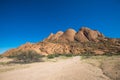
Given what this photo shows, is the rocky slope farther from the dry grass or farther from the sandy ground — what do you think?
the sandy ground

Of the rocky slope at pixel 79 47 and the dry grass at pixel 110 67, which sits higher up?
the rocky slope at pixel 79 47

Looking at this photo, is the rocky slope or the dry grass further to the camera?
the rocky slope

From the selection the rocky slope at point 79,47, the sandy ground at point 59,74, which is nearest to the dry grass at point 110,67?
the sandy ground at point 59,74

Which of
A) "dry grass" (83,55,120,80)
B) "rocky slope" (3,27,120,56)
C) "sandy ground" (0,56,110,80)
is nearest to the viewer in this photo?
"dry grass" (83,55,120,80)

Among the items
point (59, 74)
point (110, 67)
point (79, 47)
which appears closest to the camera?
point (59, 74)

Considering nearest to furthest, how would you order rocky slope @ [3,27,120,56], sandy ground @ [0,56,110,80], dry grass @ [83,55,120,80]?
dry grass @ [83,55,120,80], sandy ground @ [0,56,110,80], rocky slope @ [3,27,120,56]

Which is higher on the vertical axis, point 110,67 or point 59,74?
point 110,67

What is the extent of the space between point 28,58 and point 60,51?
57.4 m

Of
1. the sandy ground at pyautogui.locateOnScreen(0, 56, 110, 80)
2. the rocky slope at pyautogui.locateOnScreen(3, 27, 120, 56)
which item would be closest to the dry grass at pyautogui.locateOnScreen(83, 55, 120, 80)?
the sandy ground at pyautogui.locateOnScreen(0, 56, 110, 80)

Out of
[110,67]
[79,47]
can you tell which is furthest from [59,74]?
[79,47]

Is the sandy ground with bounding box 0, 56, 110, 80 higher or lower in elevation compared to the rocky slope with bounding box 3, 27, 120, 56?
lower

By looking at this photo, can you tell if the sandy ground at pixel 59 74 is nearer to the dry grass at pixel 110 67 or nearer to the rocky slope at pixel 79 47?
the dry grass at pixel 110 67

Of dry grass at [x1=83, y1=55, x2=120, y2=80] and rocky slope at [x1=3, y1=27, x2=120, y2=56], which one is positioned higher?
rocky slope at [x1=3, y1=27, x2=120, y2=56]

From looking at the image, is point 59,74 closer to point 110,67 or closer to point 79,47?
point 110,67
